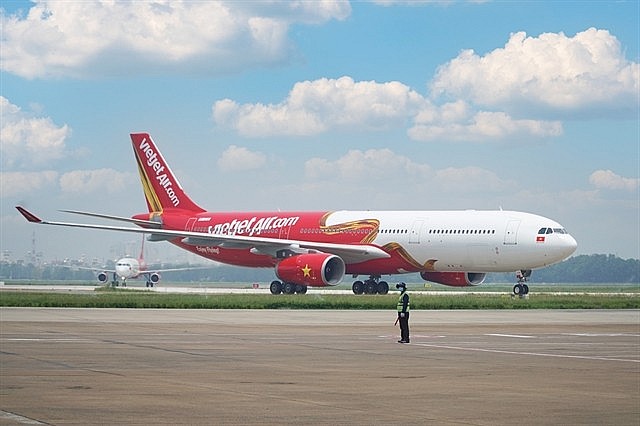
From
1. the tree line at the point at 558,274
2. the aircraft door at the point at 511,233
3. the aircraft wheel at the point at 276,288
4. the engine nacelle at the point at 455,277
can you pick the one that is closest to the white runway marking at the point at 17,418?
the aircraft door at the point at 511,233

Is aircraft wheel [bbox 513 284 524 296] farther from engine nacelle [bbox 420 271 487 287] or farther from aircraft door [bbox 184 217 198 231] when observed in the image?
aircraft door [bbox 184 217 198 231]

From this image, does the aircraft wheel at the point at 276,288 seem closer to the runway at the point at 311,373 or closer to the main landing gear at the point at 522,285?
the main landing gear at the point at 522,285

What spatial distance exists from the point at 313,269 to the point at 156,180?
1827cm

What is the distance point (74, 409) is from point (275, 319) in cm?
2244

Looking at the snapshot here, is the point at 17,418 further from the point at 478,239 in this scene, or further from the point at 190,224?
the point at 190,224

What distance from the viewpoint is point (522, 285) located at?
58250 mm

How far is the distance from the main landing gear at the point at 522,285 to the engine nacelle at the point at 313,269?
8660 millimetres

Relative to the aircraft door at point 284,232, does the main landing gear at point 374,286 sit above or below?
below

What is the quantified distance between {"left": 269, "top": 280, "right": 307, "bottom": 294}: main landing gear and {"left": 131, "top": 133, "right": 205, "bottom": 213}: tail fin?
11.2m

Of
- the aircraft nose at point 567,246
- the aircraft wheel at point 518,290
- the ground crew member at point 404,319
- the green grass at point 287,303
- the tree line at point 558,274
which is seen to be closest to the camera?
the ground crew member at point 404,319

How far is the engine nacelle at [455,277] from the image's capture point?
204 feet

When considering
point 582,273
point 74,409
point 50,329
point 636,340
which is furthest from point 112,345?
point 582,273

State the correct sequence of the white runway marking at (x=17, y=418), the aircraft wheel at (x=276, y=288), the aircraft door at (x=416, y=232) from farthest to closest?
the aircraft wheel at (x=276, y=288) < the aircraft door at (x=416, y=232) < the white runway marking at (x=17, y=418)

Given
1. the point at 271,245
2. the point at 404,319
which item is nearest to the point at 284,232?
the point at 271,245
